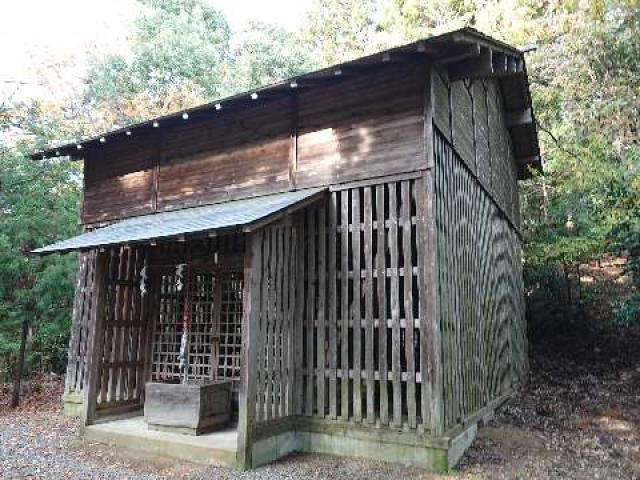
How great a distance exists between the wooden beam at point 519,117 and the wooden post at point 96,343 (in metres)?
9.54

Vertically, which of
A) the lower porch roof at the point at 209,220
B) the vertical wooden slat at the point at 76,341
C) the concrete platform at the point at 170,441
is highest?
the lower porch roof at the point at 209,220

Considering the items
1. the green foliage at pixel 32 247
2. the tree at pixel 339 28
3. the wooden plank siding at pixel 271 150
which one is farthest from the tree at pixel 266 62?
the wooden plank siding at pixel 271 150

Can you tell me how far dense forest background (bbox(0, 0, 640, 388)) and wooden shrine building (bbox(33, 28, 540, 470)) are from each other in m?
2.45

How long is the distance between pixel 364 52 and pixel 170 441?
2188 cm

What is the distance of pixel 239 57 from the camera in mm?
27188

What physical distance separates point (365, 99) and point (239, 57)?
22.2 meters

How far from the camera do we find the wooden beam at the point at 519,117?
1216 cm

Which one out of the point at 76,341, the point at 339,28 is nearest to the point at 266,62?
the point at 339,28

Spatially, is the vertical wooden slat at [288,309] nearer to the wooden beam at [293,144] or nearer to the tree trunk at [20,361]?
the wooden beam at [293,144]

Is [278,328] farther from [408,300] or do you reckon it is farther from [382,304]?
[408,300]

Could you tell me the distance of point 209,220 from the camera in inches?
258

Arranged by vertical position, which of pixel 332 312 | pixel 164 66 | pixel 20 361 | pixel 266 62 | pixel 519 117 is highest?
pixel 266 62

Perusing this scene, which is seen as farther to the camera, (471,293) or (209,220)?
(471,293)

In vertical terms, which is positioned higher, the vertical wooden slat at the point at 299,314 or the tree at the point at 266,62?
the tree at the point at 266,62
